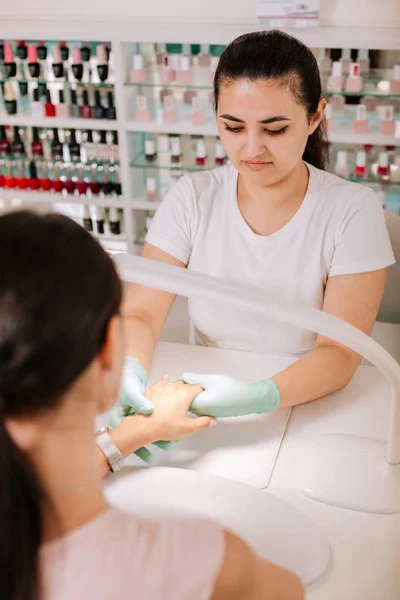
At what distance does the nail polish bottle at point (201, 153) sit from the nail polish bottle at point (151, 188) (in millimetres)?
202

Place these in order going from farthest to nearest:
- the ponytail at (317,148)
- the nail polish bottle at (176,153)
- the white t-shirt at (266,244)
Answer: the nail polish bottle at (176,153)
the ponytail at (317,148)
the white t-shirt at (266,244)

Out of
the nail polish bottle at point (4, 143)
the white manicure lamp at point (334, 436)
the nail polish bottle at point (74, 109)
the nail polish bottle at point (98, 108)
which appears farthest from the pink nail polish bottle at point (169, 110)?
the white manicure lamp at point (334, 436)

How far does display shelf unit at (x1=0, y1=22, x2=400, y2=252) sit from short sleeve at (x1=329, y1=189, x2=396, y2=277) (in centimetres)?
124

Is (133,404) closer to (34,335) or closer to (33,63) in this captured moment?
(34,335)

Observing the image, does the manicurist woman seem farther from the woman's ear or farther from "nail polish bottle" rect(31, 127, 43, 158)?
"nail polish bottle" rect(31, 127, 43, 158)

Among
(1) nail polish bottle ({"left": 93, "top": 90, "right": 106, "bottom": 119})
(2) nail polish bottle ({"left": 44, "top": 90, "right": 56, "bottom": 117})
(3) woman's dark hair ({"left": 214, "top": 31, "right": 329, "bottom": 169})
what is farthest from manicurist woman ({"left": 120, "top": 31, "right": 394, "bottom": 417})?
(2) nail polish bottle ({"left": 44, "top": 90, "right": 56, "bottom": 117})

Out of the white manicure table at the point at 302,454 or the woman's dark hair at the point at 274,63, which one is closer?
the white manicure table at the point at 302,454

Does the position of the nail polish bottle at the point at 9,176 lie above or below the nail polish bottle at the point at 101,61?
below

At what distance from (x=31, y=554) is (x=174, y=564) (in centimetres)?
13

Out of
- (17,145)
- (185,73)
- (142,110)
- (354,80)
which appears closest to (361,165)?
(354,80)

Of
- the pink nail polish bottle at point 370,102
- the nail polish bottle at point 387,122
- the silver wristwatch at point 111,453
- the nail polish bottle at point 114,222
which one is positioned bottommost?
the nail polish bottle at point 114,222

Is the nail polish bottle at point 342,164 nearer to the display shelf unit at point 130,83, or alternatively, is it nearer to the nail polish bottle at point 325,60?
the display shelf unit at point 130,83

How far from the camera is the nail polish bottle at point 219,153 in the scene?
2812 mm

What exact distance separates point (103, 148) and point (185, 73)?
49 cm
